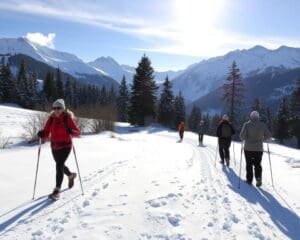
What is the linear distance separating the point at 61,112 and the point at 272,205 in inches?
207

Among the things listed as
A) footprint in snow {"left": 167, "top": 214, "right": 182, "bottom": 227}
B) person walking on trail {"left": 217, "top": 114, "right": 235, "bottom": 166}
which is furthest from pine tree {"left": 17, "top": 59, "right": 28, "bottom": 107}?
footprint in snow {"left": 167, "top": 214, "right": 182, "bottom": 227}

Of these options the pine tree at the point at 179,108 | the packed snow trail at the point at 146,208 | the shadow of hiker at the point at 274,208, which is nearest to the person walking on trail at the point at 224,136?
the packed snow trail at the point at 146,208

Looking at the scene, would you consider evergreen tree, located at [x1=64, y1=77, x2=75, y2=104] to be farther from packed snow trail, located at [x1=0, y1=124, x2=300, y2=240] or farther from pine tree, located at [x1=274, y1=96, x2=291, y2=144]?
packed snow trail, located at [x1=0, y1=124, x2=300, y2=240]

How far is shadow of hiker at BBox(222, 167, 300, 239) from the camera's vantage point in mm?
6570

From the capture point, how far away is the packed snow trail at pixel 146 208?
5.82m

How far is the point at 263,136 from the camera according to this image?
1016cm

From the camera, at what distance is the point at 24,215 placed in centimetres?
642

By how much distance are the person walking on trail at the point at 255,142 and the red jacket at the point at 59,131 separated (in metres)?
5.12

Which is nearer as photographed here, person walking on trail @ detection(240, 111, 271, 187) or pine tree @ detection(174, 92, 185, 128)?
person walking on trail @ detection(240, 111, 271, 187)

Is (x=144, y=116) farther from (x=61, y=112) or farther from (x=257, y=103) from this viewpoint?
(x=61, y=112)

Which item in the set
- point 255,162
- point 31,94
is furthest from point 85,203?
point 31,94

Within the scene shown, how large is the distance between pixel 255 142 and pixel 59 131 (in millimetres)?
5610

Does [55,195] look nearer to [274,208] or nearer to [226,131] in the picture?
[274,208]

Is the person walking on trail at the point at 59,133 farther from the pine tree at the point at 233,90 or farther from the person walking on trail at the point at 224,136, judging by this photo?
the pine tree at the point at 233,90
